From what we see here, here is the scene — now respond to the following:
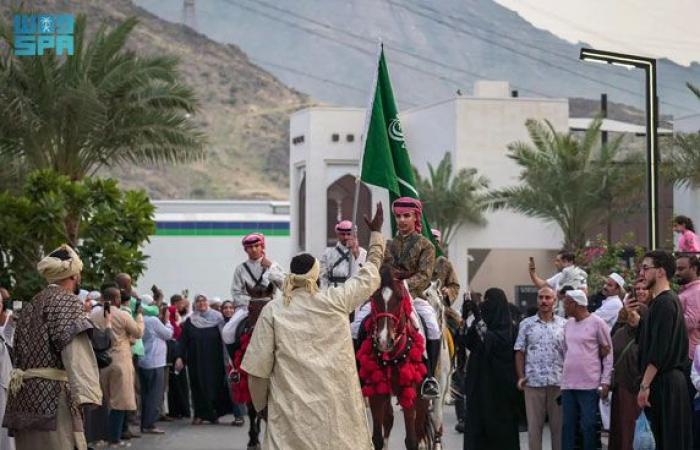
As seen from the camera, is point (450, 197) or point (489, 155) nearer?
point (450, 197)

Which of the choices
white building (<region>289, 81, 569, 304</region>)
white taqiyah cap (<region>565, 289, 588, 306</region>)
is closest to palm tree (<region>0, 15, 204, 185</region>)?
white taqiyah cap (<region>565, 289, 588, 306</region>)

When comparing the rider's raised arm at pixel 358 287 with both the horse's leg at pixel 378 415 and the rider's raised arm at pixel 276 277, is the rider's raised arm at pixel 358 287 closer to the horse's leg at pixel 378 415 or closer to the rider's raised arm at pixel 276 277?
the horse's leg at pixel 378 415

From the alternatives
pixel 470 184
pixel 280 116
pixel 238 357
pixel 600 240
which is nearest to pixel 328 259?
pixel 238 357

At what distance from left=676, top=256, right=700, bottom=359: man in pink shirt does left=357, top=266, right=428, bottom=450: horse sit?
2.54m

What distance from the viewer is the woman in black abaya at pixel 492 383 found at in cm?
1541

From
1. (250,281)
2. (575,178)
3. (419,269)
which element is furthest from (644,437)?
(575,178)

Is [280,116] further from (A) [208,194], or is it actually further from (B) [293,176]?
(B) [293,176]

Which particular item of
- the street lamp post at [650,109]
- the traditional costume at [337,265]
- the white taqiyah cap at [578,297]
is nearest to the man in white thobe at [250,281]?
the traditional costume at [337,265]

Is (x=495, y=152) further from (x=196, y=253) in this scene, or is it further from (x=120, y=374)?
(x=120, y=374)

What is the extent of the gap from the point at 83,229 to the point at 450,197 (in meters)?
30.9

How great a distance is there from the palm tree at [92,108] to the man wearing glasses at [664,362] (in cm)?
2097

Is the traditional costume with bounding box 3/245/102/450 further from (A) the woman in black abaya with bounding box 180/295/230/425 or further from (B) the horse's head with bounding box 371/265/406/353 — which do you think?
(A) the woman in black abaya with bounding box 180/295/230/425

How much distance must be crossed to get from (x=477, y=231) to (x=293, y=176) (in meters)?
16.9

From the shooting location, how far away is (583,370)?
569 inches
